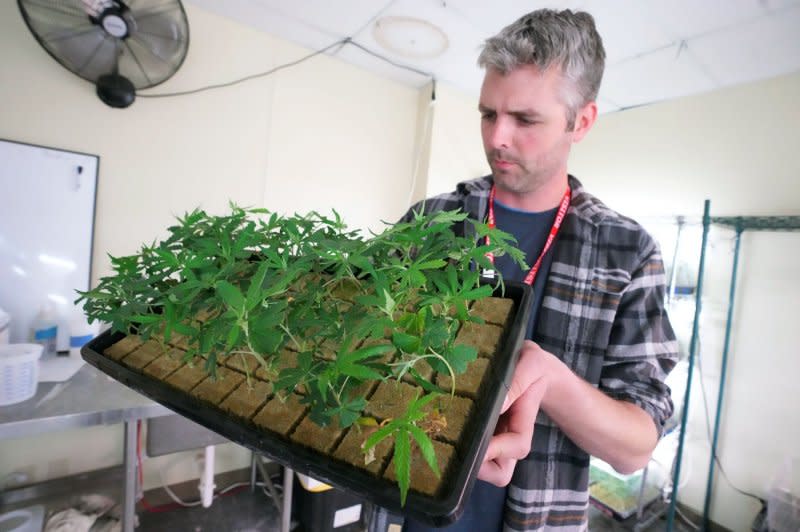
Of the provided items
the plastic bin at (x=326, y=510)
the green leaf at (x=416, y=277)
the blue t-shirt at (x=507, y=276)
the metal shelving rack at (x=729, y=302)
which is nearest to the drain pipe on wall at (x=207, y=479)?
the plastic bin at (x=326, y=510)

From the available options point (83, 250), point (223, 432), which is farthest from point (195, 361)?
point (83, 250)

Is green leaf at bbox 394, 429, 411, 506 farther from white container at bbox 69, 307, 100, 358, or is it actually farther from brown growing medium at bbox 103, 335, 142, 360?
white container at bbox 69, 307, 100, 358

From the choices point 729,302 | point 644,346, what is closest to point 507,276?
point 644,346

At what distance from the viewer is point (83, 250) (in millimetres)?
1612

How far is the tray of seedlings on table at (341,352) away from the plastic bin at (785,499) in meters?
2.38

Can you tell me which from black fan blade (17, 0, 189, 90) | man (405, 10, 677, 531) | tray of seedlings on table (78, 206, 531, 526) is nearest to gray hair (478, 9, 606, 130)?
man (405, 10, 677, 531)

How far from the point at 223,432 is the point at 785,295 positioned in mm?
2598

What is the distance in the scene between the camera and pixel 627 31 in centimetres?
163

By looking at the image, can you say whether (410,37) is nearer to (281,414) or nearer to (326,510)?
(281,414)

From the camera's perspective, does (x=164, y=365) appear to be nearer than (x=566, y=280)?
Yes

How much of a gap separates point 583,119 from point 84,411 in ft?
5.34

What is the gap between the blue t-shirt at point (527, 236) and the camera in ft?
2.65

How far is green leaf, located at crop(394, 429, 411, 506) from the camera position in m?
0.24

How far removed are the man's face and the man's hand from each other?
47 centimetres
